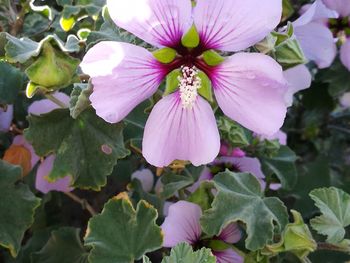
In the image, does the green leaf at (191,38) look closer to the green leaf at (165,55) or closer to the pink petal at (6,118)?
the green leaf at (165,55)

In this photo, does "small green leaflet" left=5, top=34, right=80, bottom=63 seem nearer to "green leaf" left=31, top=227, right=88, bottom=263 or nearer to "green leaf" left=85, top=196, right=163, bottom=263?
"green leaf" left=85, top=196, right=163, bottom=263

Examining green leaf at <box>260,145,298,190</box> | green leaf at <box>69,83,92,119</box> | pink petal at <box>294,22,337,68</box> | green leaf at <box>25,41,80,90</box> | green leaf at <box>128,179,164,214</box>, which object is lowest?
green leaf at <box>260,145,298,190</box>

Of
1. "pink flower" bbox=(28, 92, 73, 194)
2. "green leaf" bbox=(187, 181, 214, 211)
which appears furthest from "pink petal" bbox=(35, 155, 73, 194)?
"green leaf" bbox=(187, 181, 214, 211)

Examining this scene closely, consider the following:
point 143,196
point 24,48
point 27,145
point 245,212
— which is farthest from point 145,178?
point 24,48

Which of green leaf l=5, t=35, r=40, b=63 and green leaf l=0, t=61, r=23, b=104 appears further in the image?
green leaf l=0, t=61, r=23, b=104

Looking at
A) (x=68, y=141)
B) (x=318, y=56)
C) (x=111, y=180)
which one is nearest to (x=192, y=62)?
(x=68, y=141)

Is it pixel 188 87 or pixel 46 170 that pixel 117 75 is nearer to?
pixel 188 87

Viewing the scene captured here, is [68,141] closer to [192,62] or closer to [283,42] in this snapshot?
[192,62]
